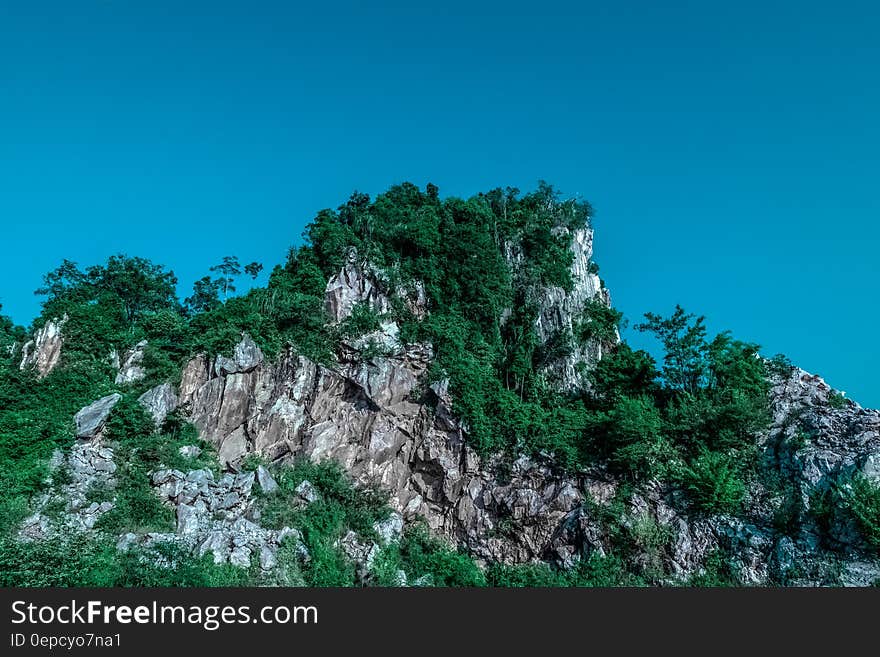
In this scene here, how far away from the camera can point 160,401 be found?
885 inches

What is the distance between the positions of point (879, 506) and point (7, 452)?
105 ft

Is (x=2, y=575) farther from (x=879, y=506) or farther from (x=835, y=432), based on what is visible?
(x=835, y=432)

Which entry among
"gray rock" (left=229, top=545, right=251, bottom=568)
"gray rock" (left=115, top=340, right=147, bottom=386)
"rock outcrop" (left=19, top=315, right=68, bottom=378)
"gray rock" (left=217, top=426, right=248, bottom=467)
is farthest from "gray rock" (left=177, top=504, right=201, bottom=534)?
"rock outcrop" (left=19, top=315, right=68, bottom=378)

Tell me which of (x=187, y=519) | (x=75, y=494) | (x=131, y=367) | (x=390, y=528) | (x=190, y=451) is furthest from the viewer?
(x=390, y=528)

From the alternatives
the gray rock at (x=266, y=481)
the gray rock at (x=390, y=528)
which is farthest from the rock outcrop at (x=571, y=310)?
the gray rock at (x=266, y=481)

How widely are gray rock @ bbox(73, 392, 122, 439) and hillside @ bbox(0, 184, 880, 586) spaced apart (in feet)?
0.39

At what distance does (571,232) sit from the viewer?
1414 inches

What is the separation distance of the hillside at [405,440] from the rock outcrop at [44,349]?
111 millimetres

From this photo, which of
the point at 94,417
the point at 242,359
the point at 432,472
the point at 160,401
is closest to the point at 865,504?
the point at 432,472

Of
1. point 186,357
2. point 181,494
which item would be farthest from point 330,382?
point 181,494

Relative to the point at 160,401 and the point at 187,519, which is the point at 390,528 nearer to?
the point at 187,519

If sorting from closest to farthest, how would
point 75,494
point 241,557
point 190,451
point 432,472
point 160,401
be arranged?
point 241,557 < point 75,494 < point 190,451 < point 160,401 < point 432,472

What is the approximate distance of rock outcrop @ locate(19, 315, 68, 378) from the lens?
891 inches

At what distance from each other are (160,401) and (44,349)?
19.5 ft
